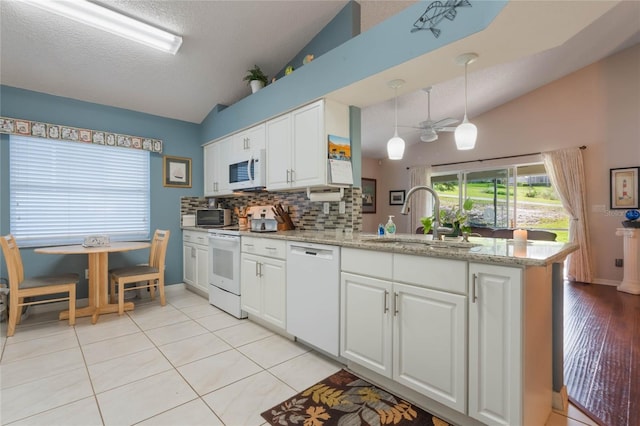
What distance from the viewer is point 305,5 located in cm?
284

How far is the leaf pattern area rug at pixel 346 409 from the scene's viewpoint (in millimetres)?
1613

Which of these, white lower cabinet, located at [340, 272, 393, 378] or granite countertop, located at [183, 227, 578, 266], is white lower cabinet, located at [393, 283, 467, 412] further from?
granite countertop, located at [183, 227, 578, 266]

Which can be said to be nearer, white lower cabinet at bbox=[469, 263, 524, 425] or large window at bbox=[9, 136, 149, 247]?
white lower cabinet at bbox=[469, 263, 524, 425]

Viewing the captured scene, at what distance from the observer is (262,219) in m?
3.36

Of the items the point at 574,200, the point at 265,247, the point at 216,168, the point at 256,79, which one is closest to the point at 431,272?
the point at 265,247

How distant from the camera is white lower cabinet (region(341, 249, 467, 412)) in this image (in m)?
1.52

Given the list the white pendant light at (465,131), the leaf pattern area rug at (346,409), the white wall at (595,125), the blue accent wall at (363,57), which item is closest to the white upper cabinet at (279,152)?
the blue accent wall at (363,57)

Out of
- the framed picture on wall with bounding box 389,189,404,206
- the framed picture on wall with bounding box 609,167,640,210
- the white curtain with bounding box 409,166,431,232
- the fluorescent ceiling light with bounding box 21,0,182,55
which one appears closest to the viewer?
the fluorescent ceiling light with bounding box 21,0,182,55

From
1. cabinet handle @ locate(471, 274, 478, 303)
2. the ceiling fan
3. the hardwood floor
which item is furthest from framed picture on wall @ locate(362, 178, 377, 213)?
cabinet handle @ locate(471, 274, 478, 303)

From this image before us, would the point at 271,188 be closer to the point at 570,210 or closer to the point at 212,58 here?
the point at 212,58

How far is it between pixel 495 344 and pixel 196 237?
365 centimetres

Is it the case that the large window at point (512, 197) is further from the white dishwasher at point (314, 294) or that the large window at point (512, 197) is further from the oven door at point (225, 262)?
the oven door at point (225, 262)

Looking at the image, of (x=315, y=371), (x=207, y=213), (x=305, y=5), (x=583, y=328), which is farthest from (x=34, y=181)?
(x=583, y=328)

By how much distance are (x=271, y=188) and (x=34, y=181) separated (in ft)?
8.75
